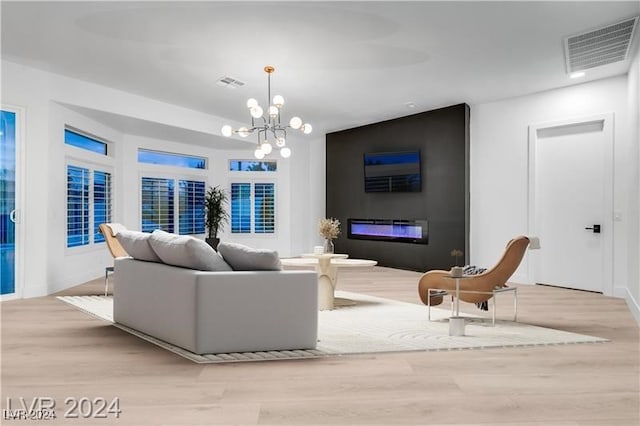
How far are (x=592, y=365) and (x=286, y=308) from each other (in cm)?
205

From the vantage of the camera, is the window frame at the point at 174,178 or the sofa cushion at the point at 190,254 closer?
the sofa cushion at the point at 190,254

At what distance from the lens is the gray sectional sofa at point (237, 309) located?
144 inches

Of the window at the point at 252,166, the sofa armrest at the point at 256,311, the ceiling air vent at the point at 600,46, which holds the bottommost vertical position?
the sofa armrest at the point at 256,311

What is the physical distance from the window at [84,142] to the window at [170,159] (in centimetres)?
105

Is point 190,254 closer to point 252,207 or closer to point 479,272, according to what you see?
point 479,272

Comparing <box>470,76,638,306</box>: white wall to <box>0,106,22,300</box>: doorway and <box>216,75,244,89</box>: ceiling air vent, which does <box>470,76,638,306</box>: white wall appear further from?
<box>0,106,22,300</box>: doorway

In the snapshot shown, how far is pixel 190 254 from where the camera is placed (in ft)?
12.4

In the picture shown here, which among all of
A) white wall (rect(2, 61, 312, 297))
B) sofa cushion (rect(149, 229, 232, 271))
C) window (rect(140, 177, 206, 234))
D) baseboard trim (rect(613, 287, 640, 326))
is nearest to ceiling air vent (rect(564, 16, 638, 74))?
baseboard trim (rect(613, 287, 640, 326))

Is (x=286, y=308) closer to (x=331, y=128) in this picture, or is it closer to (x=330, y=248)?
(x=330, y=248)

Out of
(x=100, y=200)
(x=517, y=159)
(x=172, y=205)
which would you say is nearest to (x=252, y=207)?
(x=172, y=205)

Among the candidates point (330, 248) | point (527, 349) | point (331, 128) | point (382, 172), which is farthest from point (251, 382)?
point (331, 128)

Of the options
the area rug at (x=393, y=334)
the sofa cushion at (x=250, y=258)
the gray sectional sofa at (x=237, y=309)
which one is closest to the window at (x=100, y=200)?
the area rug at (x=393, y=334)

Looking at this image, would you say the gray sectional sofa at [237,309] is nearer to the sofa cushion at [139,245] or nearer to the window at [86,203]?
the sofa cushion at [139,245]

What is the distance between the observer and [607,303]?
6059 millimetres
